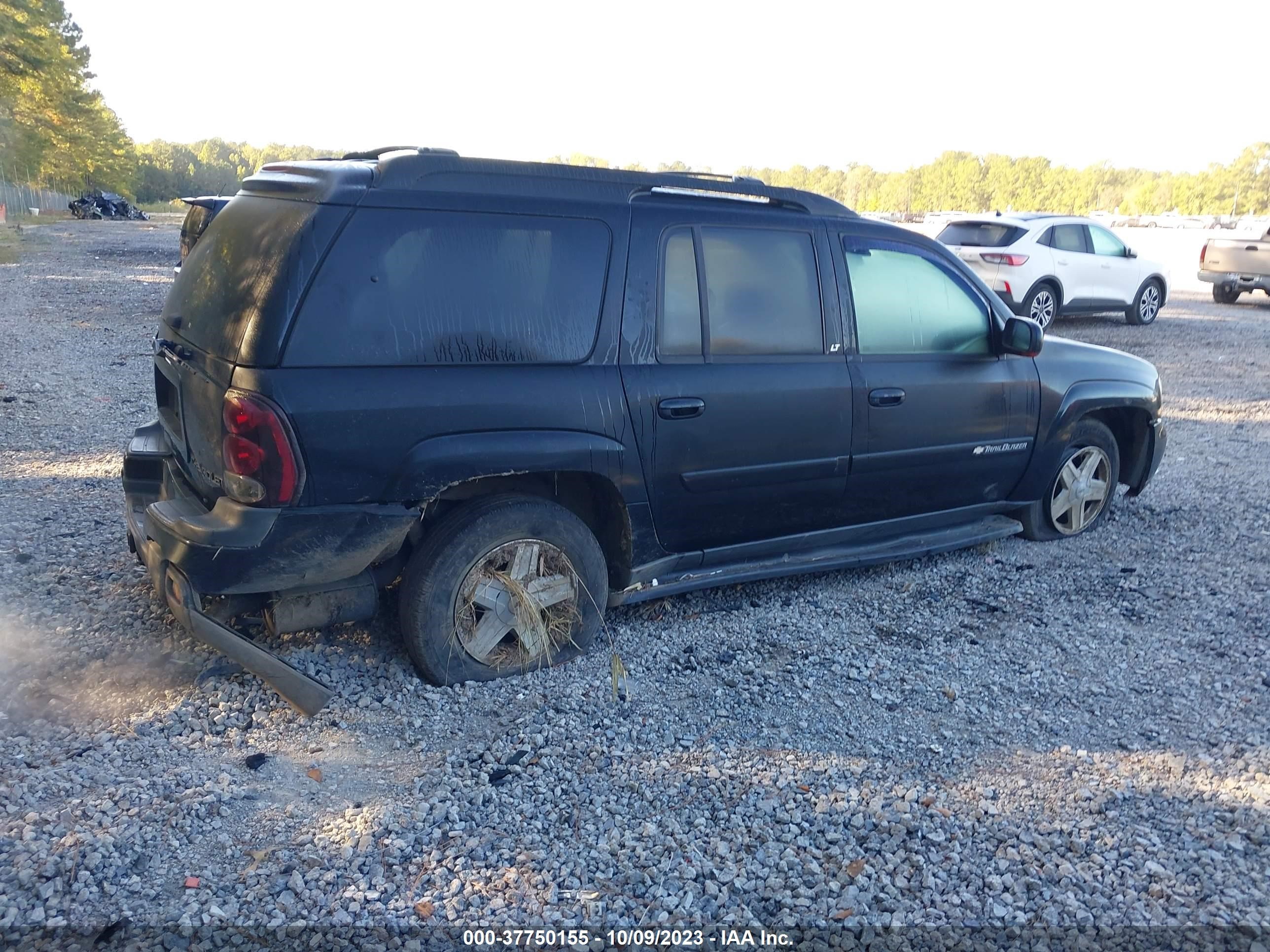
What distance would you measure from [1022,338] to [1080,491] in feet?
4.36

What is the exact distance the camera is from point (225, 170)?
342ft

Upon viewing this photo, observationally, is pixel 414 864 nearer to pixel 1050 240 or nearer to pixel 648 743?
pixel 648 743

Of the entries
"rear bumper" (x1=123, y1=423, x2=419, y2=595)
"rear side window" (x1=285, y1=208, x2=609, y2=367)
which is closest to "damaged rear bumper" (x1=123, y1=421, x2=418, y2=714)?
"rear bumper" (x1=123, y1=423, x2=419, y2=595)

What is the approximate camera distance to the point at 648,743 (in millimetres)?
3498

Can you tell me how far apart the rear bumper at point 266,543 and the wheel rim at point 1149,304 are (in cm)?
1604

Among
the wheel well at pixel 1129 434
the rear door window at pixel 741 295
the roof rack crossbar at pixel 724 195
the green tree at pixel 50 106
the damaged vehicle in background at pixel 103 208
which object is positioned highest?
the green tree at pixel 50 106

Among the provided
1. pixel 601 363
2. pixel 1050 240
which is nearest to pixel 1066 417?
pixel 601 363

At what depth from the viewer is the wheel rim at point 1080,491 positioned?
562cm

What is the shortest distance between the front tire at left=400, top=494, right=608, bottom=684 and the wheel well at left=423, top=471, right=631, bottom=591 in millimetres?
62

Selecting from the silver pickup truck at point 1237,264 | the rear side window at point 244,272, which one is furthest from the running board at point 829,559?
the silver pickup truck at point 1237,264

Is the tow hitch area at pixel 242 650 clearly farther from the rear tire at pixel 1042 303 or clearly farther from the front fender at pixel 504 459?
the rear tire at pixel 1042 303

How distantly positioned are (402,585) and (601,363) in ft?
3.85

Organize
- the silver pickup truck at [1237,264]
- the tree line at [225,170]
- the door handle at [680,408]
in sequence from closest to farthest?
1. the door handle at [680,408]
2. the silver pickup truck at [1237,264]
3. the tree line at [225,170]

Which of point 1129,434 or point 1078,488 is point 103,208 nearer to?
point 1129,434
